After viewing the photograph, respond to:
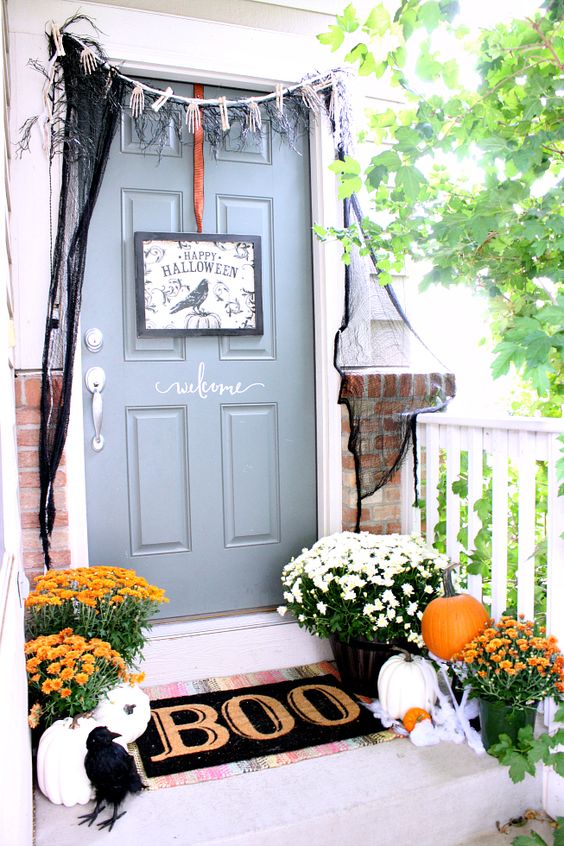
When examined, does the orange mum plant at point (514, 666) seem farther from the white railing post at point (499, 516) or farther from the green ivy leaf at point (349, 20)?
the green ivy leaf at point (349, 20)

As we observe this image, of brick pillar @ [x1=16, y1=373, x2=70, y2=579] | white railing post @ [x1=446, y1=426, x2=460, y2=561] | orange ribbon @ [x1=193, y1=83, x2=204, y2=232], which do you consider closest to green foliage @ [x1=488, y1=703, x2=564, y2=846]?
white railing post @ [x1=446, y1=426, x2=460, y2=561]

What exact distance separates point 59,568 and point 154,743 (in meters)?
0.64

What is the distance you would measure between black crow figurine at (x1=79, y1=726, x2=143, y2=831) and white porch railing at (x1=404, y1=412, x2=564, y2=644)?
1158 mm

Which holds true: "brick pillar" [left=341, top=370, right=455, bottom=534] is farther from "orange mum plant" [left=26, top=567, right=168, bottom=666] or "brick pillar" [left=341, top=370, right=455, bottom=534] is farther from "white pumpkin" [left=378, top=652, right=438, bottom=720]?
"orange mum plant" [left=26, top=567, right=168, bottom=666]

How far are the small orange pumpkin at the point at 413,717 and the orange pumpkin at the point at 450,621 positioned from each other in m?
0.17

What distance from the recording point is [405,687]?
2049 mm

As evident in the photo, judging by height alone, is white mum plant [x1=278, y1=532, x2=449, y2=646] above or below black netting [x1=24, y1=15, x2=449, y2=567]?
below

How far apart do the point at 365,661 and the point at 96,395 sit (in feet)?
4.08

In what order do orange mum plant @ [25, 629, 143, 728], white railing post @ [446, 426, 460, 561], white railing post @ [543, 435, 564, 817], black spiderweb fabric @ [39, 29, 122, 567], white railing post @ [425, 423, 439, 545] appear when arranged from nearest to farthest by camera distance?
1. orange mum plant @ [25, 629, 143, 728]
2. white railing post @ [543, 435, 564, 817]
3. black spiderweb fabric @ [39, 29, 122, 567]
4. white railing post @ [446, 426, 460, 561]
5. white railing post @ [425, 423, 439, 545]

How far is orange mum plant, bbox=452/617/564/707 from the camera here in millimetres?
1812

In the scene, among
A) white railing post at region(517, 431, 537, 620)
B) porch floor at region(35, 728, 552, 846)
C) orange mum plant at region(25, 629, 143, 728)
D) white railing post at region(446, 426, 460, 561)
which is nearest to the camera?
porch floor at region(35, 728, 552, 846)

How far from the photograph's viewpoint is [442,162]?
191cm

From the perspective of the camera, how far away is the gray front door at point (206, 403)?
240 cm

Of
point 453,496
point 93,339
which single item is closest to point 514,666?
point 453,496
